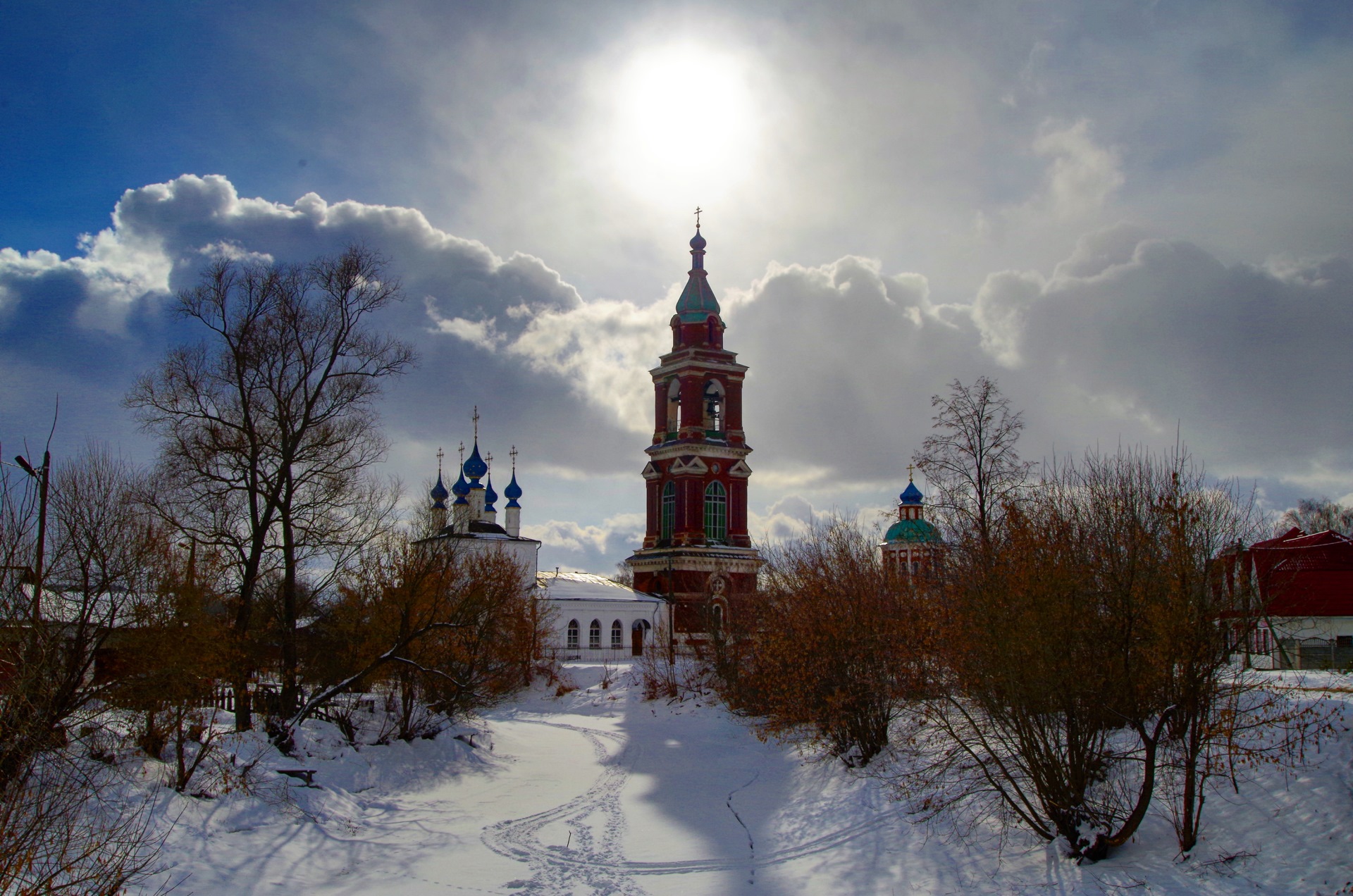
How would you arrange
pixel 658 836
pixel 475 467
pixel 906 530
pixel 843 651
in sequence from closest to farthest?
1. pixel 658 836
2. pixel 843 651
3. pixel 906 530
4. pixel 475 467

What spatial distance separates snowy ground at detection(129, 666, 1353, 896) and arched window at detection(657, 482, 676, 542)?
1057 inches

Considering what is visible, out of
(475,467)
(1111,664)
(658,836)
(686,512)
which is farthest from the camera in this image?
(475,467)

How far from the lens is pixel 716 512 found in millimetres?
50219

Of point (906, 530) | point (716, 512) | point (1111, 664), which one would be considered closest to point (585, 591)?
point (716, 512)

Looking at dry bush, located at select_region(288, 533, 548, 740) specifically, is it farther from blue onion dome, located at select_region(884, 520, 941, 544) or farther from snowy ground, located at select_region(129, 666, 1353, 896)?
blue onion dome, located at select_region(884, 520, 941, 544)

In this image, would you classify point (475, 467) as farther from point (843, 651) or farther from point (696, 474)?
point (843, 651)

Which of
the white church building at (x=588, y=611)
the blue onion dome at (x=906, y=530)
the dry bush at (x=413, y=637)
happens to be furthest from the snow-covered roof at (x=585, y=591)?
the dry bush at (x=413, y=637)

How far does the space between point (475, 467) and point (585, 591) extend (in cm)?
1261

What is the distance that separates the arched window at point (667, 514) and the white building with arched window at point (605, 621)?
323 centimetres

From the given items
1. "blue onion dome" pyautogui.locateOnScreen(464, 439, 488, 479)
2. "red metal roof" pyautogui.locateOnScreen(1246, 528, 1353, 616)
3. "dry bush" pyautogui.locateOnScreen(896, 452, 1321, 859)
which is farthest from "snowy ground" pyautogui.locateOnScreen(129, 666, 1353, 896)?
"blue onion dome" pyautogui.locateOnScreen(464, 439, 488, 479)

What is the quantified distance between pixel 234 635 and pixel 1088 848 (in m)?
14.4

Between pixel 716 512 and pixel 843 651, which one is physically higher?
pixel 716 512

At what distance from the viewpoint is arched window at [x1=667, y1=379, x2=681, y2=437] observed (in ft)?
168

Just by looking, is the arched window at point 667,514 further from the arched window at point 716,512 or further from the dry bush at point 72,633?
the dry bush at point 72,633
